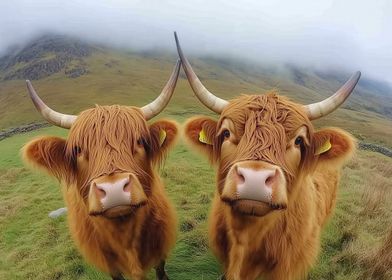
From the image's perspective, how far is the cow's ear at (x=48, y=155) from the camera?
14.3ft

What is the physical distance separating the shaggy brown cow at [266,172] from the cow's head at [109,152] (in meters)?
0.42

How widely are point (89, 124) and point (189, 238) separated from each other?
3.00 meters

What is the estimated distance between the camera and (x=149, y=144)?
4.42 metres

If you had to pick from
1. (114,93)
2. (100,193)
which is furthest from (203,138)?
(114,93)

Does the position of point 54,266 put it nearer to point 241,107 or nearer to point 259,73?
→ point 241,107

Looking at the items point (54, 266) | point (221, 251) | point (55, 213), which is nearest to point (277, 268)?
point (221, 251)

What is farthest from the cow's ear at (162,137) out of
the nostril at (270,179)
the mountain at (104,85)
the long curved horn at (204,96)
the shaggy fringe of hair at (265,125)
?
the mountain at (104,85)

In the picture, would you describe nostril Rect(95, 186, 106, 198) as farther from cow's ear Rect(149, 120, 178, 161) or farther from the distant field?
the distant field

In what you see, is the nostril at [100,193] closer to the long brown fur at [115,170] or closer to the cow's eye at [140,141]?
the long brown fur at [115,170]

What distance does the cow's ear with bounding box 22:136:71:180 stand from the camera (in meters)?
4.35

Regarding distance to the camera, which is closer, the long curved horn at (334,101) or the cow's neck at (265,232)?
the long curved horn at (334,101)

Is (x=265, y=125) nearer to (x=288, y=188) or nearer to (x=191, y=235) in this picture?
(x=288, y=188)

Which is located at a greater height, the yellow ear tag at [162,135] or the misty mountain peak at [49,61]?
the yellow ear tag at [162,135]

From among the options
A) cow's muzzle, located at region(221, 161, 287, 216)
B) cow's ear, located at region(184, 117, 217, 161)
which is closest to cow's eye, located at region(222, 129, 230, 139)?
cow's ear, located at region(184, 117, 217, 161)
